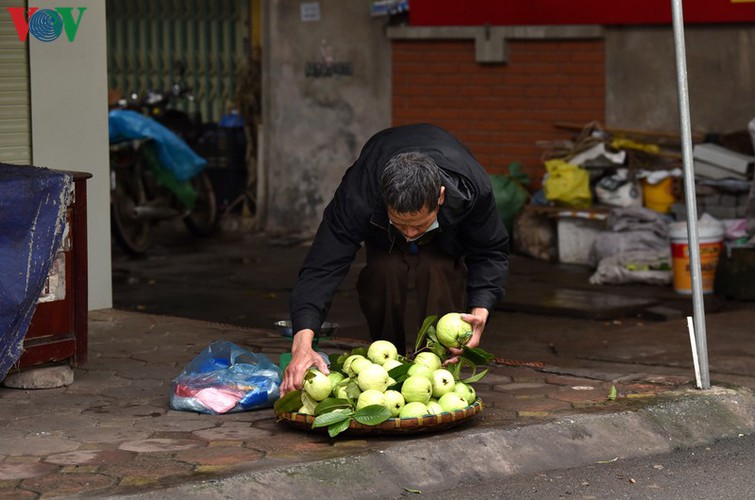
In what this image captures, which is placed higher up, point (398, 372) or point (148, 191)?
point (148, 191)

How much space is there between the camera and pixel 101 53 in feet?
25.9

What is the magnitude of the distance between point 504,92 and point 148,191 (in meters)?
3.21

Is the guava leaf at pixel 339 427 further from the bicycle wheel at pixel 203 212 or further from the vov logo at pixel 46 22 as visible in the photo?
the bicycle wheel at pixel 203 212

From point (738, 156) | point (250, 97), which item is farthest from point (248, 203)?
point (738, 156)

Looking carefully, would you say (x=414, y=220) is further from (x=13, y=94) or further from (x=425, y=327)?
(x=13, y=94)

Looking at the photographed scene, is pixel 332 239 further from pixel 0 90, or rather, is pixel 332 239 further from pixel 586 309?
pixel 586 309

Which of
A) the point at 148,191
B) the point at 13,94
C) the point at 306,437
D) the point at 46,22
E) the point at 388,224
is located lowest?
the point at 306,437

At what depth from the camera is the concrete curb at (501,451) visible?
15.2 feet

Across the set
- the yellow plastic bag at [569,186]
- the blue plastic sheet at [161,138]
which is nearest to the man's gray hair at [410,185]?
the yellow plastic bag at [569,186]

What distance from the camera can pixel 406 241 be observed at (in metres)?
5.56

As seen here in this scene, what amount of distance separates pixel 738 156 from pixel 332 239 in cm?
573

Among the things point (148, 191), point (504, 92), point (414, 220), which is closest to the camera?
point (414, 220)

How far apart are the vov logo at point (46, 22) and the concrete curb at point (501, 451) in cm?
363

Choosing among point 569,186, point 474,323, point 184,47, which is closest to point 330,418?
point 474,323
